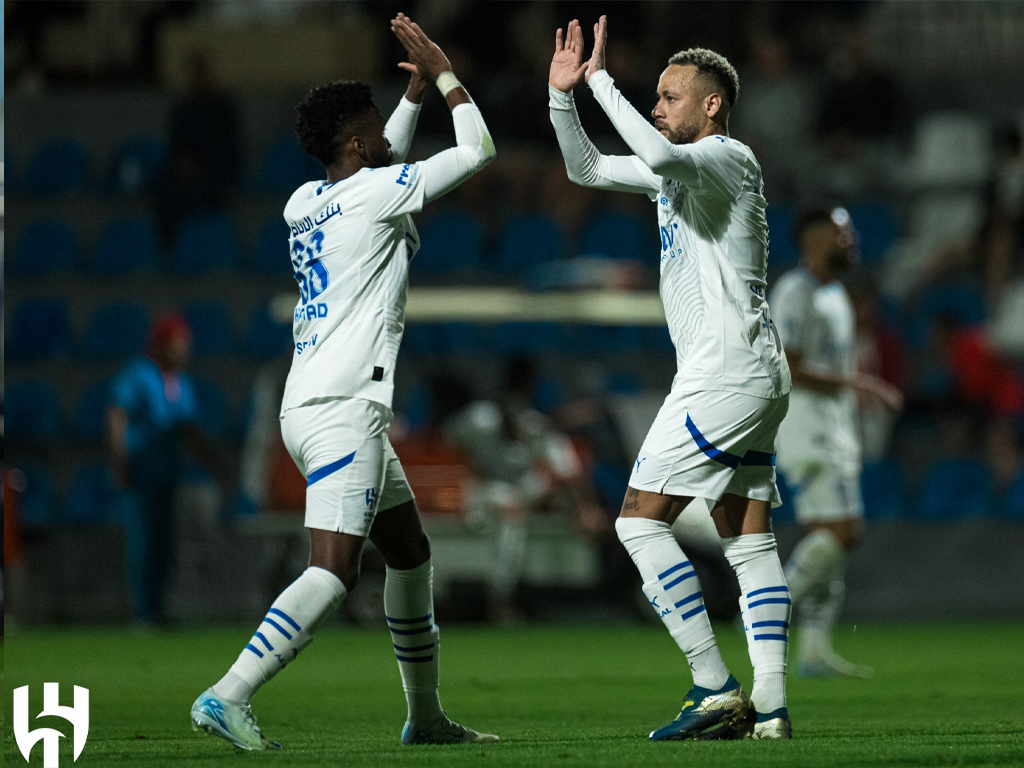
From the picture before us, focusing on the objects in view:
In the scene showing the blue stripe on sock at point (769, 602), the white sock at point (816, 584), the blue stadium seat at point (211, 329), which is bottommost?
the white sock at point (816, 584)

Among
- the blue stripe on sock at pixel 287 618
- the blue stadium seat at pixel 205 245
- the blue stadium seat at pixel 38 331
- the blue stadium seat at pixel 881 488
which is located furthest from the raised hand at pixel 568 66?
the blue stadium seat at pixel 38 331

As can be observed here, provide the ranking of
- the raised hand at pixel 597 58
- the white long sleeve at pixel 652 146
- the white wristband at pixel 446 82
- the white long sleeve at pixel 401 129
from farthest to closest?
the white long sleeve at pixel 401 129, the white wristband at pixel 446 82, the raised hand at pixel 597 58, the white long sleeve at pixel 652 146

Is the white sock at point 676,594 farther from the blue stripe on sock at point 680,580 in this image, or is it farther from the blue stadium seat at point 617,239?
the blue stadium seat at point 617,239

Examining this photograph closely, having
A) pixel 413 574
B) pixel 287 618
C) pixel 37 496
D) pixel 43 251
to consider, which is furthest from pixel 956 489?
pixel 287 618

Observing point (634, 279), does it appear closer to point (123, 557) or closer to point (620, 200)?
point (620, 200)

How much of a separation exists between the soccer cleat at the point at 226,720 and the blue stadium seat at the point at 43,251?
14011mm

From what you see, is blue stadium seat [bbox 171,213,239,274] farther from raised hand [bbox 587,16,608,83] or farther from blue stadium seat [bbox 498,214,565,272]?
raised hand [bbox 587,16,608,83]

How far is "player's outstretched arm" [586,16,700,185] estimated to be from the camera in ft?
16.9

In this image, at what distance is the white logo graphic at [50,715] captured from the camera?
529 cm

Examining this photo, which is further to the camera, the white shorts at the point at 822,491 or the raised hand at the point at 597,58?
the white shorts at the point at 822,491

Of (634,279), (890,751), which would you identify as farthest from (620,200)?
(890,751)

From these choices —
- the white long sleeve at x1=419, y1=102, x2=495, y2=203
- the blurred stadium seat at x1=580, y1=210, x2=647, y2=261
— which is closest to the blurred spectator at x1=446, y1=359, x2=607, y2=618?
the blurred stadium seat at x1=580, y1=210, x2=647, y2=261

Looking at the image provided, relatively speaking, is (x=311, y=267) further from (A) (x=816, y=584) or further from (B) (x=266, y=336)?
(B) (x=266, y=336)

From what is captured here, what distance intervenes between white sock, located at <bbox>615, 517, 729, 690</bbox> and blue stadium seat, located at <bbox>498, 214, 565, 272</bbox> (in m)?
12.3
